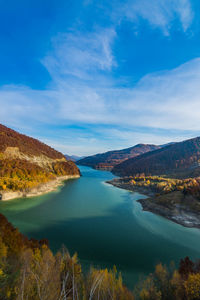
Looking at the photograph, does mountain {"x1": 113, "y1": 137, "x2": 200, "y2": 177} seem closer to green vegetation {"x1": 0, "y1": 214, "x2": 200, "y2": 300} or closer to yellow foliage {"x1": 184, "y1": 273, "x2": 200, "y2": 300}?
yellow foliage {"x1": 184, "y1": 273, "x2": 200, "y2": 300}

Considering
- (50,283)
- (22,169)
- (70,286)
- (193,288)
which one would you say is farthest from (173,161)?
(50,283)

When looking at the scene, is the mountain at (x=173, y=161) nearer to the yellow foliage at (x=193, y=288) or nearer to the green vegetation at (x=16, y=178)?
the green vegetation at (x=16, y=178)

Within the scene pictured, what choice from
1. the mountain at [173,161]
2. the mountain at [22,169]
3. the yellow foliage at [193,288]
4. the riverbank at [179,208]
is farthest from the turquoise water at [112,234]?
the mountain at [173,161]

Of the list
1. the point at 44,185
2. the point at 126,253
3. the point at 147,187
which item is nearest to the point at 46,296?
the point at 126,253

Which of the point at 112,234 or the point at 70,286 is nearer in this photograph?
the point at 70,286

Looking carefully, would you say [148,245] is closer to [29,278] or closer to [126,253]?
[126,253]

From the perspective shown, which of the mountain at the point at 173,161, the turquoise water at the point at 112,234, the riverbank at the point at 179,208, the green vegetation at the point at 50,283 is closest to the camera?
the green vegetation at the point at 50,283

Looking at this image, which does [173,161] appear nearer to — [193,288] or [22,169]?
[22,169]

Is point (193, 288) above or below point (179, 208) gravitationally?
above
